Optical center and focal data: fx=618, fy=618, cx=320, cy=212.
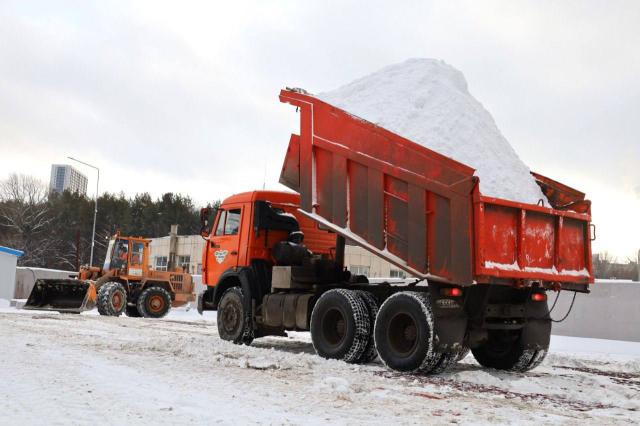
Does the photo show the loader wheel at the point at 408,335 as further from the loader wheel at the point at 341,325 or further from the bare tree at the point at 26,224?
the bare tree at the point at 26,224

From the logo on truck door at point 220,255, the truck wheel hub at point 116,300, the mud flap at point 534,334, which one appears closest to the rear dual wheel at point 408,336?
the mud flap at point 534,334

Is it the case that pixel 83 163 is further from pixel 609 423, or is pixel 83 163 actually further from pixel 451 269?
pixel 609 423

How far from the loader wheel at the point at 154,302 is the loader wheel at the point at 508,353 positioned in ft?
43.4

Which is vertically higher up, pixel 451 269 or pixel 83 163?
pixel 83 163

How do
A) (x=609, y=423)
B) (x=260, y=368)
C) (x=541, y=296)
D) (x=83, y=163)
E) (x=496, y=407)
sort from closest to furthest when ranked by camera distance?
(x=609, y=423) < (x=496, y=407) < (x=260, y=368) < (x=541, y=296) < (x=83, y=163)

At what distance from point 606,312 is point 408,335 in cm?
830

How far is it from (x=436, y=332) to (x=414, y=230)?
1.28m

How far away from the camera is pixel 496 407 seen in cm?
557

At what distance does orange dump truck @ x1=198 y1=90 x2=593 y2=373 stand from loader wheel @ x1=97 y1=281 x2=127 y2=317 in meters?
9.42

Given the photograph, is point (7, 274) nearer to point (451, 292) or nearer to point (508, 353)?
point (508, 353)

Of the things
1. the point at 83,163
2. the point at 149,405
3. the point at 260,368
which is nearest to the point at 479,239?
the point at 260,368

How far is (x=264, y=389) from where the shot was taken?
599cm

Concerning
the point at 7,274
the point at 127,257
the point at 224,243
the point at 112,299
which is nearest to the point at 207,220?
the point at 224,243

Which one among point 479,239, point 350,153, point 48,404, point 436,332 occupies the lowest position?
point 48,404
